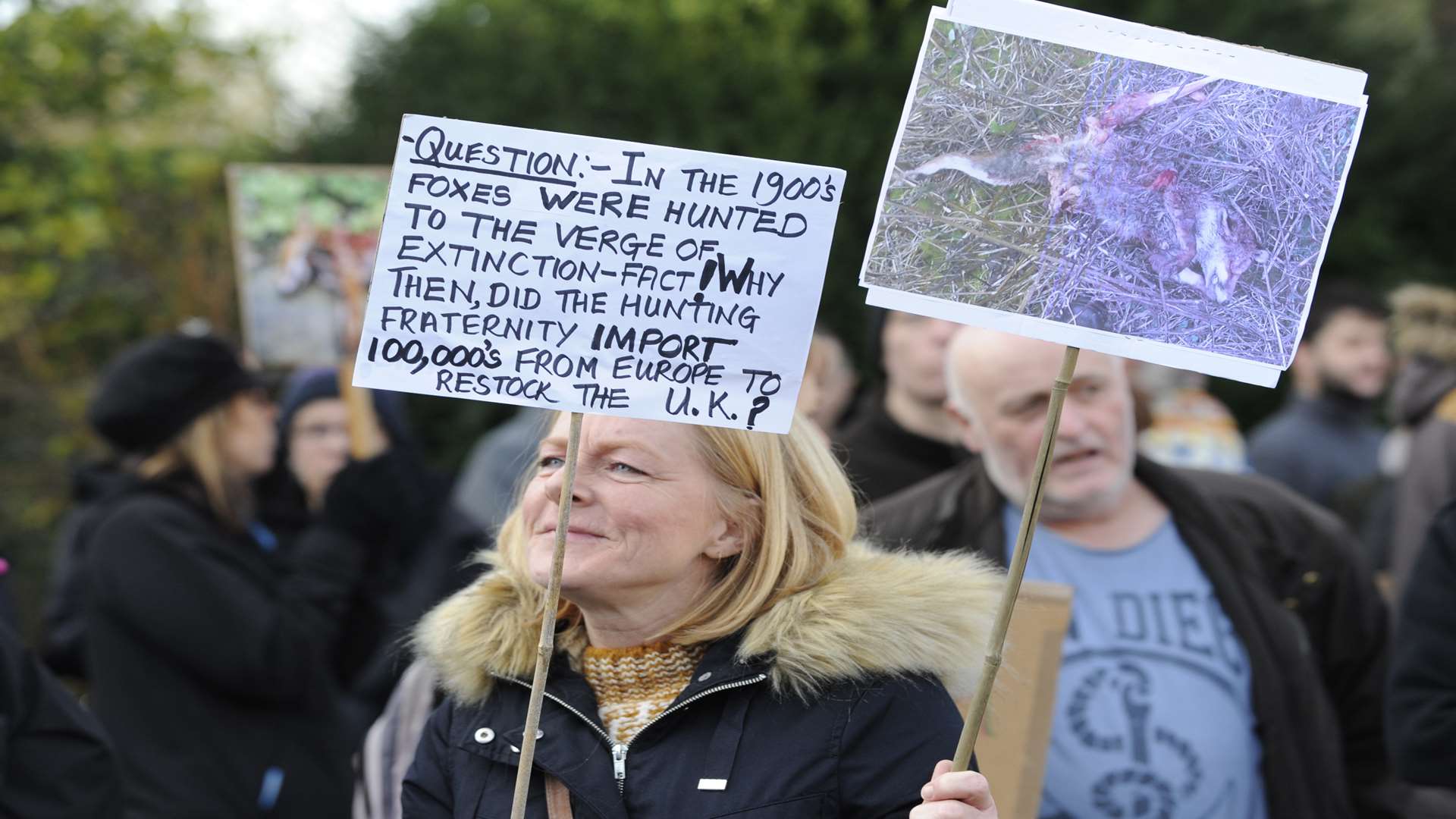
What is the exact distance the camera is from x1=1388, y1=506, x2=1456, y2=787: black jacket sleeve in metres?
2.81

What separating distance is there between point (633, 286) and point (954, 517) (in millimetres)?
1358

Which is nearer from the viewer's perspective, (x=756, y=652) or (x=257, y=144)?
(x=756, y=652)

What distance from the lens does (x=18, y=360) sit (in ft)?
29.0

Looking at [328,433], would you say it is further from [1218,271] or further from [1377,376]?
[1377,376]

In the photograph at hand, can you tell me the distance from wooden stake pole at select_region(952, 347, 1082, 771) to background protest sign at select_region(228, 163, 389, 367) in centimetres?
347

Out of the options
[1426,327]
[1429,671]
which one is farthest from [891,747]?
[1426,327]

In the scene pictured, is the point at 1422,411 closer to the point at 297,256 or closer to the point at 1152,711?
the point at 1152,711

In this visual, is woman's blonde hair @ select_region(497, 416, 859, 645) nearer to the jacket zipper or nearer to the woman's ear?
the woman's ear

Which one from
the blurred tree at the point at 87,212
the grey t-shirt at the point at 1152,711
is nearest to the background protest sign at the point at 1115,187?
the grey t-shirt at the point at 1152,711

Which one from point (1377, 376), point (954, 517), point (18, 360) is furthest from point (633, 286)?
point (18, 360)

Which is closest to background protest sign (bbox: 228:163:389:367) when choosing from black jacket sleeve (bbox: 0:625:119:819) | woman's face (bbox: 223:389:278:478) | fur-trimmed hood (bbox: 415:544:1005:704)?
woman's face (bbox: 223:389:278:478)

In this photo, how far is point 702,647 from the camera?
2379 millimetres

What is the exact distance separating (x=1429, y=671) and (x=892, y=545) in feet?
3.48

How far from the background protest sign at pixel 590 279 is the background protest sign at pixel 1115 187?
0.59ft
